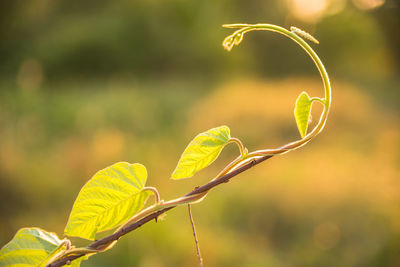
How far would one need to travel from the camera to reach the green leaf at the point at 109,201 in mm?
180

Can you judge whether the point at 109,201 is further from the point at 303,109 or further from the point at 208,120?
the point at 208,120

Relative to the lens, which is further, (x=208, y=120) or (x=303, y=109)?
(x=208, y=120)

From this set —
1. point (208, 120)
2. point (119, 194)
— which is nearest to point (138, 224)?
point (119, 194)

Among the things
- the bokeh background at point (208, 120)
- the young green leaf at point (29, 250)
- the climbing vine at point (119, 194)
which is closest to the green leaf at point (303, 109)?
the climbing vine at point (119, 194)

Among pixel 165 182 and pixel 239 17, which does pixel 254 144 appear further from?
pixel 239 17

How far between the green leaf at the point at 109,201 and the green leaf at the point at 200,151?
2 cm

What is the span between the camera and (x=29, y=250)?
19cm

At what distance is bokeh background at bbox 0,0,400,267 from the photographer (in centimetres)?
138

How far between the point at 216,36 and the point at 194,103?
4.36ft

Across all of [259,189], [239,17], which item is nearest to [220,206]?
[259,189]

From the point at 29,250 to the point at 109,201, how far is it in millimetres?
44

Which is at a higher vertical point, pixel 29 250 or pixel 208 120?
pixel 208 120

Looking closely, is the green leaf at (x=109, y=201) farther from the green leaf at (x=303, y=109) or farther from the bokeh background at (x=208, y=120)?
the bokeh background at (x=208, y=120)

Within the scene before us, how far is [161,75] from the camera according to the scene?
3.87 metres
